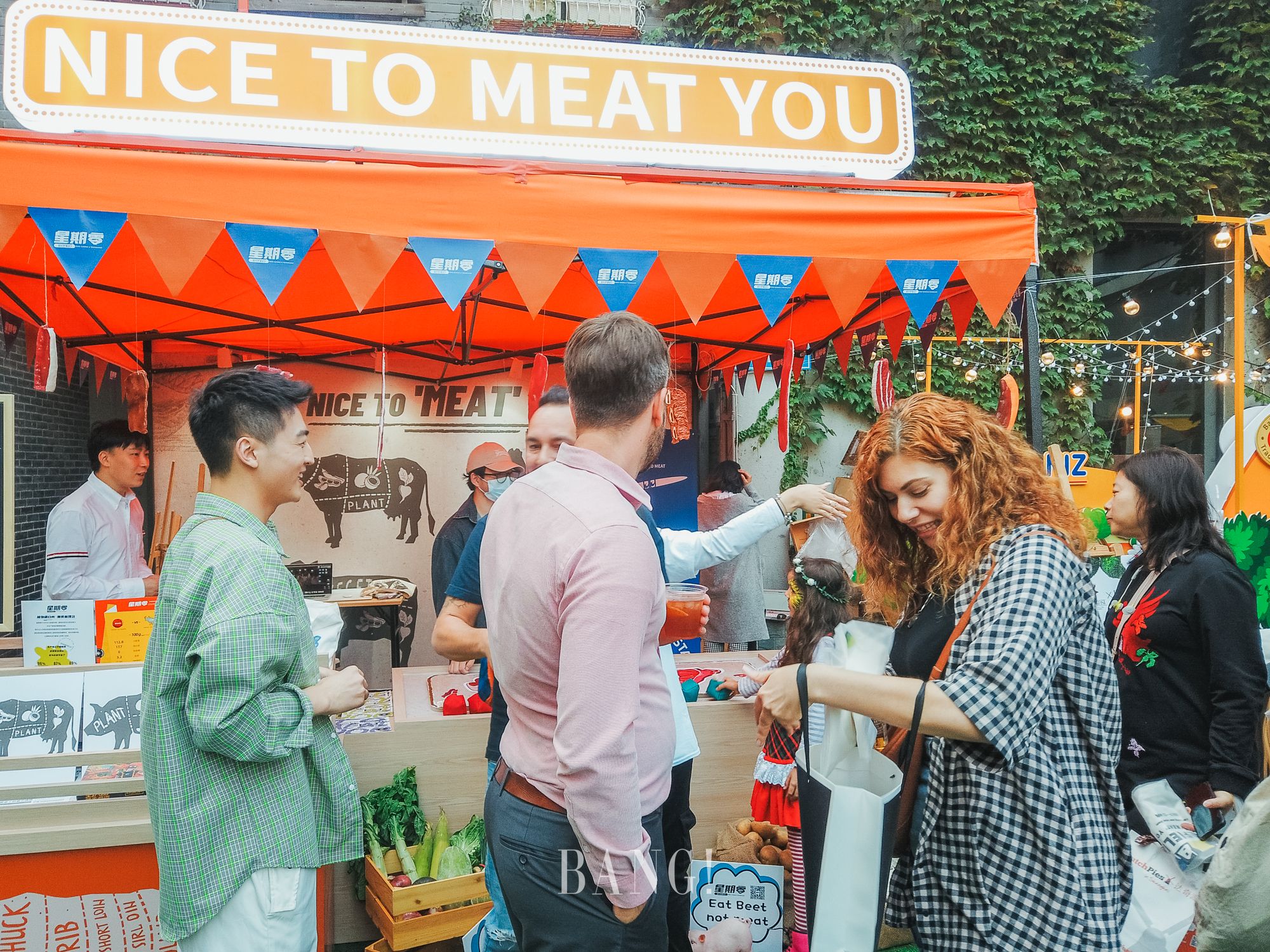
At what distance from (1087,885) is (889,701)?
49cm

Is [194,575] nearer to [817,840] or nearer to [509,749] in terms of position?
[509,749]

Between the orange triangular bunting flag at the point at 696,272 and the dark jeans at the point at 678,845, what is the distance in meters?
1.68

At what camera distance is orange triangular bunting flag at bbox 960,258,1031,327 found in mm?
3115

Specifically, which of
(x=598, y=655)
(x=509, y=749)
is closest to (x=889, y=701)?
(x=598, y=655)

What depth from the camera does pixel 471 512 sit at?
14.9 feet

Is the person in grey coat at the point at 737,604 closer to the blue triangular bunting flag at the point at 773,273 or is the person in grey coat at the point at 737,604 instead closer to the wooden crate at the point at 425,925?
the blue triangular bunting flag at the point at 773,273

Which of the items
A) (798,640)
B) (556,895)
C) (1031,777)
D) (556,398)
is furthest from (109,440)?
(1031,777)

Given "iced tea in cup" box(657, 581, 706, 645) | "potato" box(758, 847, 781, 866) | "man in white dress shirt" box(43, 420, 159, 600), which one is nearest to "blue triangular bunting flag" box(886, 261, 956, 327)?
"iced tea in cup" box(657, 581, 706, 645)

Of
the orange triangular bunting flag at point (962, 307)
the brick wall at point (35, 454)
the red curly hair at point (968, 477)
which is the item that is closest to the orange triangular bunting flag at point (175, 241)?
the red curly hair at point (968, 477)

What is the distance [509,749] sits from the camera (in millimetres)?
1489

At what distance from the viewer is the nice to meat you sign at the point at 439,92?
303cm

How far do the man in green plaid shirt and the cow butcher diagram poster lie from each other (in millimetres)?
4374

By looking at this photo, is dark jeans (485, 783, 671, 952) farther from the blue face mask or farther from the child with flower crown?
the blue face mask

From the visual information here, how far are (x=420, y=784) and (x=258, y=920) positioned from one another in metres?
1.19
